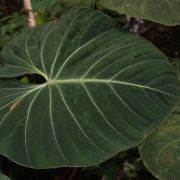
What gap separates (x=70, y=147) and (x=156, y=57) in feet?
1.71

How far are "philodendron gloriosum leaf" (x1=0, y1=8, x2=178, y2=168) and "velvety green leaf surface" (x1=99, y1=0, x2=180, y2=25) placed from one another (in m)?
0.09

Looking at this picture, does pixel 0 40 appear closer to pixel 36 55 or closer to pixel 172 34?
pixel 36 55

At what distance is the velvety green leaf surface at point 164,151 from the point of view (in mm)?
1665

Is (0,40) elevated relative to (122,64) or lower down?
lower down

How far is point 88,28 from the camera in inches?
82.9

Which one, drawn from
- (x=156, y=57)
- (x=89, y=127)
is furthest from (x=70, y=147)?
(x=156, y=57)

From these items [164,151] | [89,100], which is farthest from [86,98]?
[164,151]

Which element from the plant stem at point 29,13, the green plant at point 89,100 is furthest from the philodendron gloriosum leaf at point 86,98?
the plant stem at point 29,13

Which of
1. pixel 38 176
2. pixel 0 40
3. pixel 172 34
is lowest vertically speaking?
pixel 38 176

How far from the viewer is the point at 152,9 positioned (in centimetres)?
208

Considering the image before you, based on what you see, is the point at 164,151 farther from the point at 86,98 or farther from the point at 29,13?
the point at 29,13

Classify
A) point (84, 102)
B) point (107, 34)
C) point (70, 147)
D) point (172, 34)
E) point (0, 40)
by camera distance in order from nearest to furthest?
point (70, 147) < point (84, 102) < point (107, 34) < point (0, 40) < point (172, 34)

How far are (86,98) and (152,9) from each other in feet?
1.79

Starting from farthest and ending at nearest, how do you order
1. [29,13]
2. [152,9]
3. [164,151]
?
[29,13] < [152,9] < [164,151]
